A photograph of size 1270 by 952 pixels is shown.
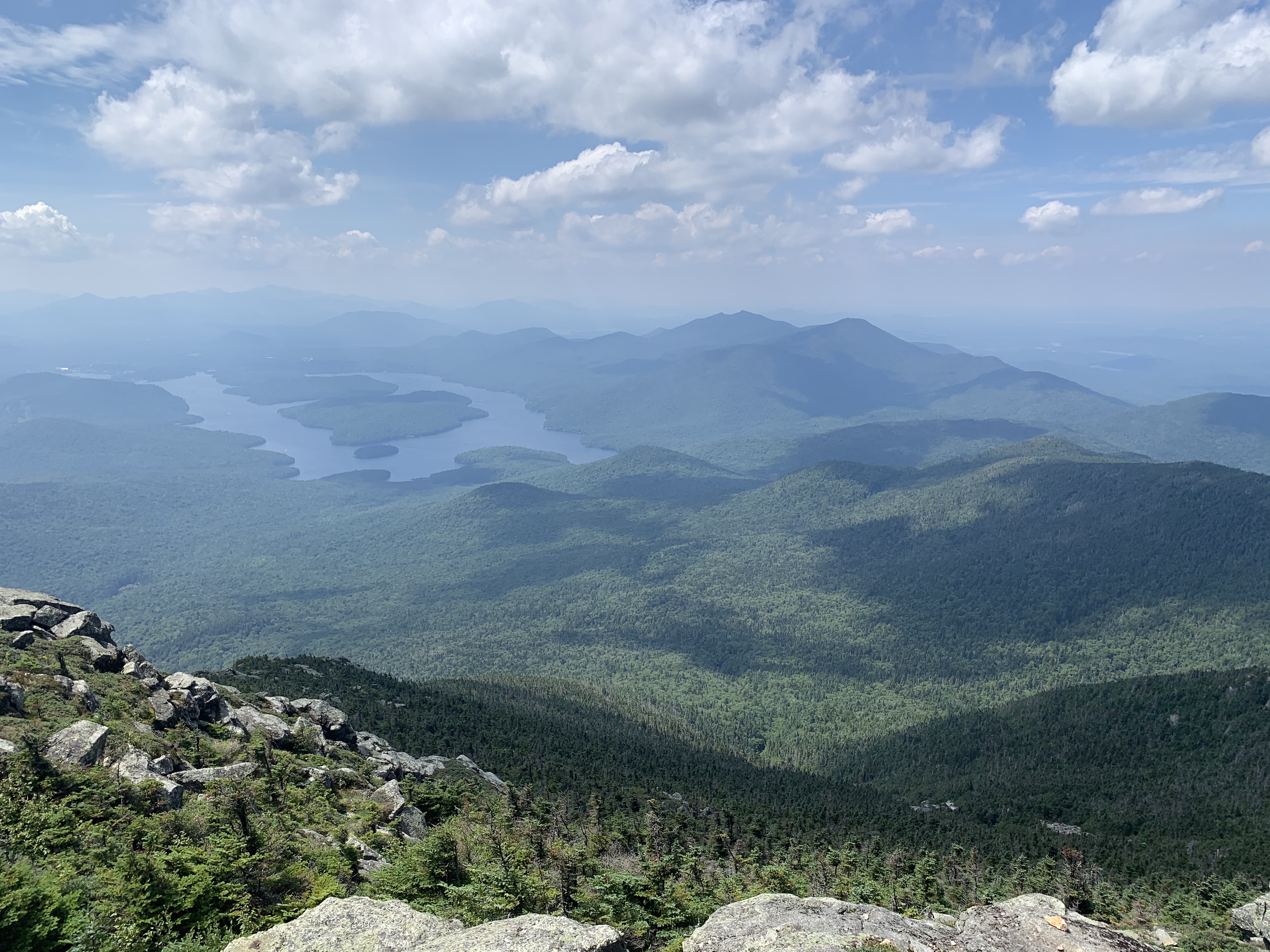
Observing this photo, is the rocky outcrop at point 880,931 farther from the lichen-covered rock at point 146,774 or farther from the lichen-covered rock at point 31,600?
the lichen-covered rock at point 31,600

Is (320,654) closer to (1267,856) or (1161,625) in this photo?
(1267,856)

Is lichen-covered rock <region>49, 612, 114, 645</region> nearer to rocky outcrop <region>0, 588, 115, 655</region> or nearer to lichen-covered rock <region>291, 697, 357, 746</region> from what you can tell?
rocky outcrop <region>0, 588, 115, 655</region>

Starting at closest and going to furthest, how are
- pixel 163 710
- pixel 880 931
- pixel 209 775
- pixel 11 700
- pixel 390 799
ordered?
pixel 880 931 < pixel 11 700 < pixel 209 775 < pixel 163 710 < pixel 390 799

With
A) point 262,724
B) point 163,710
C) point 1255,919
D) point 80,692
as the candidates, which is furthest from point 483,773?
point 1255,919

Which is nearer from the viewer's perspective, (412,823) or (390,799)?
(412,823)

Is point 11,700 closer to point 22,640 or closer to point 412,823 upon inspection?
point 22,640

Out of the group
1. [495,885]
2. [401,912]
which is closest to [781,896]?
[495,885]

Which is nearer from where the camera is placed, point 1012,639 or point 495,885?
point 495,885

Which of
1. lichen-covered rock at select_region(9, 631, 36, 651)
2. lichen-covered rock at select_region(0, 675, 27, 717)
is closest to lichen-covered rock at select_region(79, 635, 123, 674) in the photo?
lichen-covered rock at select_region(9, 631, 36, 651)
